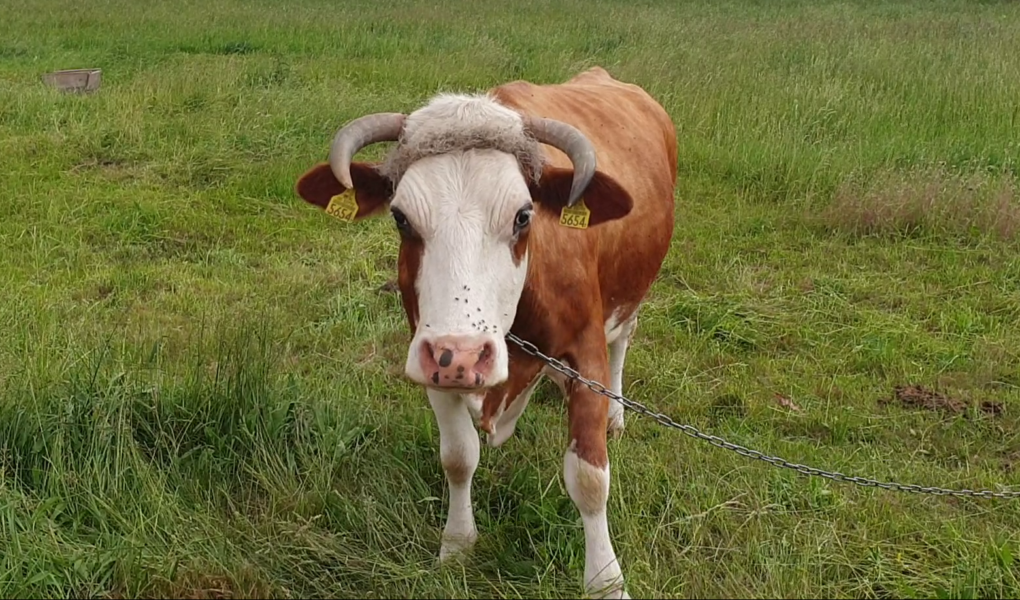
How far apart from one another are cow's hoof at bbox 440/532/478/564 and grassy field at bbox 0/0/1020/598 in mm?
49

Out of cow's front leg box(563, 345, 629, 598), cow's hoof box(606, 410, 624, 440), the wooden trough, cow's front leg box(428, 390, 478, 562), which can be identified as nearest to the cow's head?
cow's front leg box(428, 390, 478, 562)

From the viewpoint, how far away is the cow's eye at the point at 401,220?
2.68 metres

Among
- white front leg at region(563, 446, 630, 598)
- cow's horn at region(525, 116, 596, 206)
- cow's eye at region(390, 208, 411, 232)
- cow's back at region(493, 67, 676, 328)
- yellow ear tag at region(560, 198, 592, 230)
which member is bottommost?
white front leg at region(563, 446, 630, 598)

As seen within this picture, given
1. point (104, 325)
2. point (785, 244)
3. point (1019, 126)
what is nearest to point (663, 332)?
point (785, 244)

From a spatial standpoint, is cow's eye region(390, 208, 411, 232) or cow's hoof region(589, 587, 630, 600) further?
cow's hoof region(589, 587, 630, 600)

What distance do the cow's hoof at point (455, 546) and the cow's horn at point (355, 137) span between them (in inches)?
50.1

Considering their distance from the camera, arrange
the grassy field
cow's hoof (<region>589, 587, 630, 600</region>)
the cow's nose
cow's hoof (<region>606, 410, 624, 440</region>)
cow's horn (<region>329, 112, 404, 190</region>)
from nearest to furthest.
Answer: the cow's nose
cow's horn (<region>329, 112, 404, 190</region>)
cow's hoof (<region>589, 587, 630, 600</region>)
the grassy field
cow's hoof (<region>606, 410, 624, 440</region>)

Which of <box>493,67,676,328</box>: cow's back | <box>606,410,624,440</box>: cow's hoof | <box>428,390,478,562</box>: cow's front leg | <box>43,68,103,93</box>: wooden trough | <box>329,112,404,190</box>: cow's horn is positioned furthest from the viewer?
<box>43,68,103,93</box>: wooden trough

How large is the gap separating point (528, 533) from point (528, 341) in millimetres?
693

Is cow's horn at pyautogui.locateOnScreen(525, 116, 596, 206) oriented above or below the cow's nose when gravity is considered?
above

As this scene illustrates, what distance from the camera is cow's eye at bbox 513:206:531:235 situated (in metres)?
2.68

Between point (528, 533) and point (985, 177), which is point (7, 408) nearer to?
point (528, 533)

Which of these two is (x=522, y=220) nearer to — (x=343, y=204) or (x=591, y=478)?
(x=343, y=204)

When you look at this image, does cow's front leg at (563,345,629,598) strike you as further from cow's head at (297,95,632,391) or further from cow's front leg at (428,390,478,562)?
cow's head at (297,95,632,391)
